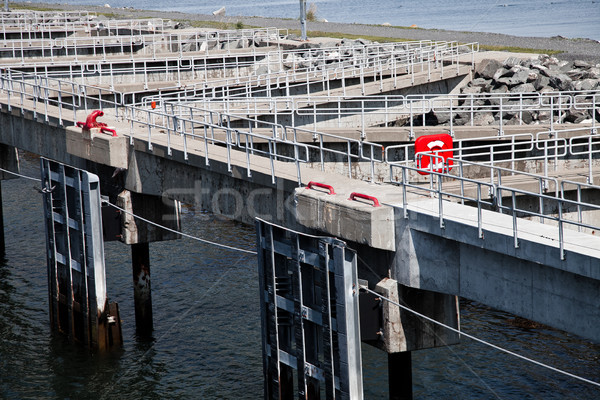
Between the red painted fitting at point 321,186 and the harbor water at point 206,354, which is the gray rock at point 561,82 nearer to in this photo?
the harbor water at point 206,354

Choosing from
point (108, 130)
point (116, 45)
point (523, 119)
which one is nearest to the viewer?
point (108, 130)

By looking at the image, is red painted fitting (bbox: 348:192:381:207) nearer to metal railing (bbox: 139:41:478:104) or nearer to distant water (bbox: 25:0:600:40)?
metal railing (bbox: 139:41:478:104)

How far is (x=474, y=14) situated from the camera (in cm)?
14862

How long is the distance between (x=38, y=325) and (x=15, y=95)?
9.61m

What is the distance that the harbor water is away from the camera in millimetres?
21109

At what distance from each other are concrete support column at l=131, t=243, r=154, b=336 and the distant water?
3069 inches

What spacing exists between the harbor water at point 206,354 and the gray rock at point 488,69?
630 inches

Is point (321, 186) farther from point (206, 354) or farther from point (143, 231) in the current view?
point (143, 231)

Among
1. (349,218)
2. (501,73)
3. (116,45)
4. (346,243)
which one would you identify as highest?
(116,45)

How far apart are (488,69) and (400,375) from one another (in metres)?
25.1

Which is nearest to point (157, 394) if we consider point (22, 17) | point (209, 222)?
point (209, 222)

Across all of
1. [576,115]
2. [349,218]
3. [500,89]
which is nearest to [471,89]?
[500,89]

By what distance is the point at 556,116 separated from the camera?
31.8 m

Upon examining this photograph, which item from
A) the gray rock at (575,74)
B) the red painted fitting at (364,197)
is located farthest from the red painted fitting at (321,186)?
the gray rock at (575,74)
